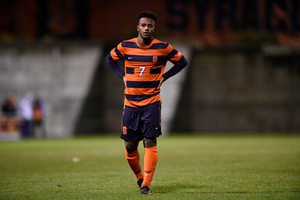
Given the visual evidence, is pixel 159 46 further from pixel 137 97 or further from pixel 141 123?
pixel 141 123

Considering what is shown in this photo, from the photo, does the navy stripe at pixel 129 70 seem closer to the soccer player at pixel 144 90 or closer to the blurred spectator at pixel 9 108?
the soccer player at pixel 144 90

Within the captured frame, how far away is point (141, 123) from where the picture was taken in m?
5.66

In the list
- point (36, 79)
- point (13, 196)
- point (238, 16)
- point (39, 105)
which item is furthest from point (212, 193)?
point (238, 16)

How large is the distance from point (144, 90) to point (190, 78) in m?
18.0

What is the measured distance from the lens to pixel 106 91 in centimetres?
2345

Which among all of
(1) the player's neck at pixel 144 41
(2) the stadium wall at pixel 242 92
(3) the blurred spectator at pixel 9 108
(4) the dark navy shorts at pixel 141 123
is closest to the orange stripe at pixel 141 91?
(4) the dark navy shorts at pixel 141 123

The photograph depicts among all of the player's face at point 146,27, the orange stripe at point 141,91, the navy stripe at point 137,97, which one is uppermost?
the player's face at point 146,27

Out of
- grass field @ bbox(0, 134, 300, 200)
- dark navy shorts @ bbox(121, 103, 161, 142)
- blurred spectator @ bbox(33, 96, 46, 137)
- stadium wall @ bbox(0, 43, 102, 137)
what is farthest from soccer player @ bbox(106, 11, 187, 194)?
stadium wall @ bbox(0, 43, 102, 137)

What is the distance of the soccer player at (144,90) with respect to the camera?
558 cm

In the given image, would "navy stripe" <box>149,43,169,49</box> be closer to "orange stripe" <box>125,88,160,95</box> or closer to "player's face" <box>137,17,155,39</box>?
"player's face" <box>137,17,155,39</box>

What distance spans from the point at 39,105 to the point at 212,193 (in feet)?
54.4

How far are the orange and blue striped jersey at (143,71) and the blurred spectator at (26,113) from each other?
14.9m

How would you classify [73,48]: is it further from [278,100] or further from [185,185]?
[185,185]

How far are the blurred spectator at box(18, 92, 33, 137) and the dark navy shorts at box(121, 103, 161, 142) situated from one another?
1491 cm
